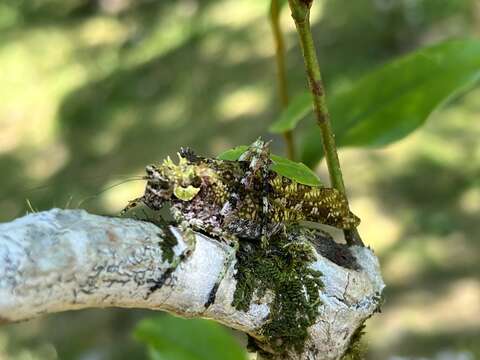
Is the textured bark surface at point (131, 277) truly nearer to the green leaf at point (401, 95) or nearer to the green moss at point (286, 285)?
the green moss at point (286, 285)

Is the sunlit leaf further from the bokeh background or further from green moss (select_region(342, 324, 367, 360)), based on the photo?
the bokeh background

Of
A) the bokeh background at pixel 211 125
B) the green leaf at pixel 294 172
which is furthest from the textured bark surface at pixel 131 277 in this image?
the bokeh background at pixel 211 125

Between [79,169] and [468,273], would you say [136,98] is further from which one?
[468,273]

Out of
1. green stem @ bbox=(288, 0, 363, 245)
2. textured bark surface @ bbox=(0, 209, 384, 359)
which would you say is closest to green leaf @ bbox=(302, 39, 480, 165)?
green stem @ bbox=(288, 0, 363, 245)

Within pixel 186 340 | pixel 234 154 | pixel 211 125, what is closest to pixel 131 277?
pixel 234 154

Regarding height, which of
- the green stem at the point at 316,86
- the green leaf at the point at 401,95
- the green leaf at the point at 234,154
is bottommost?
the green leaf at the point at 234,154

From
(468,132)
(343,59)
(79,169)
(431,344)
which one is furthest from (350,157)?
(79,169)
